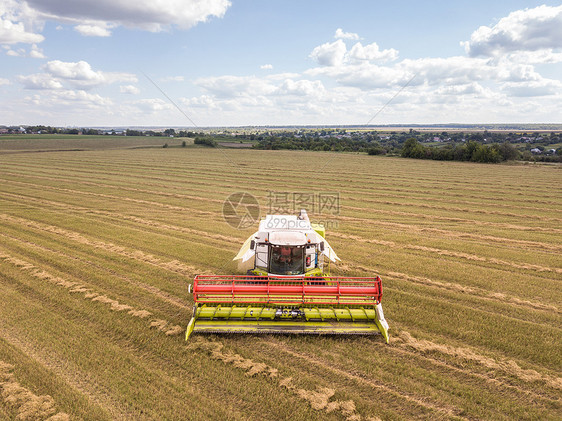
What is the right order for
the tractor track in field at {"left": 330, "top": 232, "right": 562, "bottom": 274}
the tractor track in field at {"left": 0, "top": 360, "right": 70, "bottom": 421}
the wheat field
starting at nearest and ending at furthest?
the tractor track in field at {"left": 0, "top": 360, "right": 70, "bottom": 421} < the wheat field < the tractor track in field at {"left": 330, "top": 232, "right": 562, "bottom": 274}

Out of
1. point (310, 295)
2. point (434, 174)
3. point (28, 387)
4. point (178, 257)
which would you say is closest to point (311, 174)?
point (434, 174)

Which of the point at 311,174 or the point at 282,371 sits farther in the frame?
the point at 311,174

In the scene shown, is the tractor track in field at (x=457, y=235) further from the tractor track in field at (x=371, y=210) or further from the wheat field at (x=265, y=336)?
the tractor track in field at (x=371, y=210)

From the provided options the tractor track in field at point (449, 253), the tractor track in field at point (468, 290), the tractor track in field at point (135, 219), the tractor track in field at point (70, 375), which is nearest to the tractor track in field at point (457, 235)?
the tractor track in field at point (449, 253)

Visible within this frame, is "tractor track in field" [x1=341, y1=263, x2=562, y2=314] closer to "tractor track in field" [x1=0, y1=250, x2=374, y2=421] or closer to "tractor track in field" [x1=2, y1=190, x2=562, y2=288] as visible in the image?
"tractor track in field" [x1=2, y1=190, x2=562, y2=288]

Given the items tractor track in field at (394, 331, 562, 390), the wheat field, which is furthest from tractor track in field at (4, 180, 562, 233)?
tractor track in field at (394, 331, 562, 390)

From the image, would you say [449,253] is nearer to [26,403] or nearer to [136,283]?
[136,283]

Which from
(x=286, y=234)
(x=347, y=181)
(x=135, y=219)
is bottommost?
(x=135, y=219)

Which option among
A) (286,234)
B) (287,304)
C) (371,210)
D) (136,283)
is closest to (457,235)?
(371,210)

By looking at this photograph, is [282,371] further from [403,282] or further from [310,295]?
[403,282]
